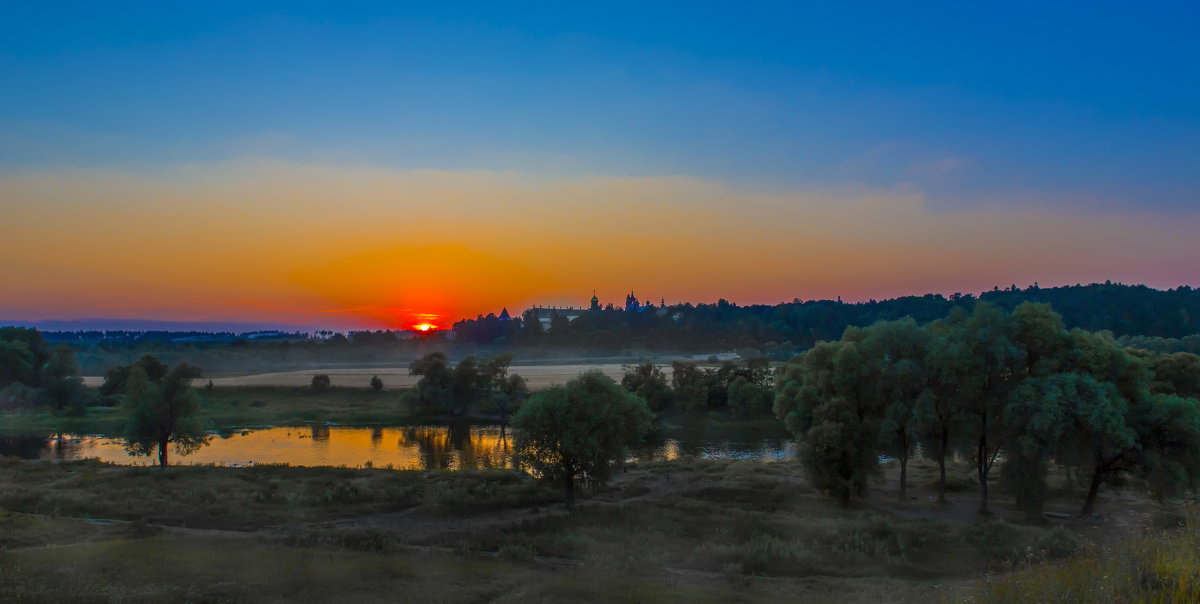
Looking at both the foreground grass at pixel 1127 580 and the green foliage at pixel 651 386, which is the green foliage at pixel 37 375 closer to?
the green foliage at pixel 651 386

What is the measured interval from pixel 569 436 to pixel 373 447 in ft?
123

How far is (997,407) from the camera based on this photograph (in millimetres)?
32188

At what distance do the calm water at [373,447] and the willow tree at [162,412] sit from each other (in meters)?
4.33

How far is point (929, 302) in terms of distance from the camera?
7672 inches

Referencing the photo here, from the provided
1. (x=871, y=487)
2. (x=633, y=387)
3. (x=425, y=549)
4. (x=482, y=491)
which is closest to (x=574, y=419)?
(x=482, y=491)

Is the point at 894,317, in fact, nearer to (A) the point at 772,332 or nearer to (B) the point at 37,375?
(A) the point at 772,332

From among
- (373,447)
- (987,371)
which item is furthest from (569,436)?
Result: (373,447)

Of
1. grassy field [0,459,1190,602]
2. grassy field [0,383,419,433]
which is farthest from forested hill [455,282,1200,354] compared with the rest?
grassy field [0,459,1190,602]

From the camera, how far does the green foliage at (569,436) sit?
33.3m

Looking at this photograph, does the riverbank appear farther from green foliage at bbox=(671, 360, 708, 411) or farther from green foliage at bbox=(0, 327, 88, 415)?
green foliage at bbox=(0, 327, 88, 415)

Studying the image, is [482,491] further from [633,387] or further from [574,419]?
[633,387]

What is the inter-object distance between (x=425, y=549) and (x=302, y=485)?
1581cm

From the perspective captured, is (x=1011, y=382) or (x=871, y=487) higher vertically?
(x=1011, y=382)

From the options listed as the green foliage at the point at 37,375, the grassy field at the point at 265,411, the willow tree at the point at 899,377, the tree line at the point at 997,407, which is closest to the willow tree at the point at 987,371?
the tree line at the point at 997,407
